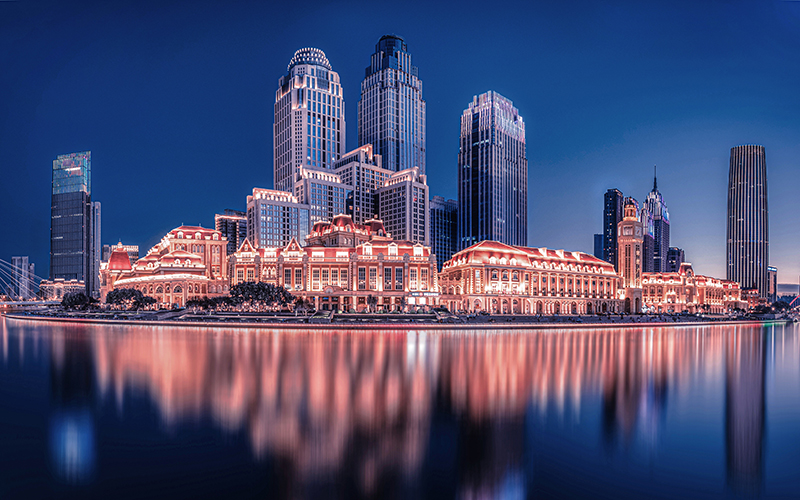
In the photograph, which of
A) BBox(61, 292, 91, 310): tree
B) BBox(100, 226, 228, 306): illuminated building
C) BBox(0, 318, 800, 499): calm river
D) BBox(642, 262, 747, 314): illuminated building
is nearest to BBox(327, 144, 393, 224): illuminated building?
BBox(100, 226, 228, 306): illuminated building

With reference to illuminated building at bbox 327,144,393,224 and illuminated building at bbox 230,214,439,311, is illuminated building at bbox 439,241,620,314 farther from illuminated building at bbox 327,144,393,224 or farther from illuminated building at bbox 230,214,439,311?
illuminated building at bbox 327,144,393,224

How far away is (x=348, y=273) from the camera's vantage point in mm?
109000

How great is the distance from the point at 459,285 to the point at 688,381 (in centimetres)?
8381

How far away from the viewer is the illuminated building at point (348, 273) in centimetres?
10812

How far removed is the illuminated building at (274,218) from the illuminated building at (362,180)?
1846 cm

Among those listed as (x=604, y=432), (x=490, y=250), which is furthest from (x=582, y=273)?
(x=604, y=432)

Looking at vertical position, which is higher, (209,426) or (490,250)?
(490,250)

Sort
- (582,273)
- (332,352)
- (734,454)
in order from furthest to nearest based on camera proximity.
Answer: (582,273)
(332,352)
(734,454)

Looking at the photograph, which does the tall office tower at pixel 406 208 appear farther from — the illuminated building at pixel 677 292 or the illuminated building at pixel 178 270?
the illuminated building at pixel 677 292

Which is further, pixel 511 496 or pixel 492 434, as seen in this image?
pixel 492 434

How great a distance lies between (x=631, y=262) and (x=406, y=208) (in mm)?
71344

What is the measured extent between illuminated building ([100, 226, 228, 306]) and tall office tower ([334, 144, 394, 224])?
183 feet

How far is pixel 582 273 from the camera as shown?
128 metres

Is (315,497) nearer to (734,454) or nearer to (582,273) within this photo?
(734,454)
